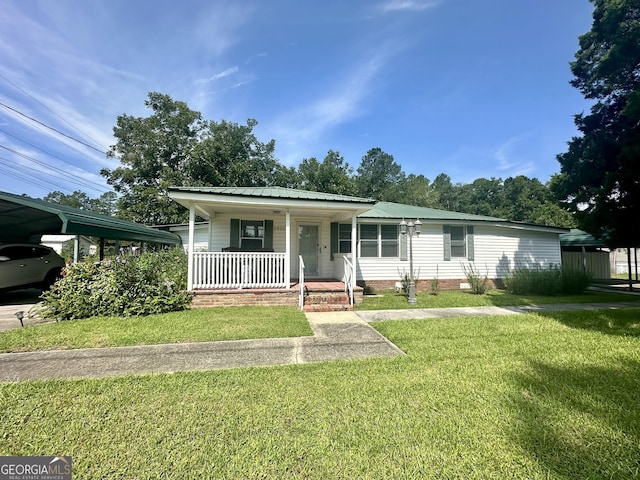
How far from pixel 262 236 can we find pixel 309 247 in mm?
1891

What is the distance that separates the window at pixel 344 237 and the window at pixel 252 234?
3.04 meters

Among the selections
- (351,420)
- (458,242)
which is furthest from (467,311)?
(351,420)

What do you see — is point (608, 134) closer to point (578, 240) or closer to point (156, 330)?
point (578, 240)

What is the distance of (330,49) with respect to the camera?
436 inches

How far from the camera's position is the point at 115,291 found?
20.4ft

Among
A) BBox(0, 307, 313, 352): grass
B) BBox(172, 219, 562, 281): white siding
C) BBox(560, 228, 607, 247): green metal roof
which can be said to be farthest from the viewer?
BBox(560, 228, 607, 247): green metal roof

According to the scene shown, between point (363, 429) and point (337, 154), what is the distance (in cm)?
3331

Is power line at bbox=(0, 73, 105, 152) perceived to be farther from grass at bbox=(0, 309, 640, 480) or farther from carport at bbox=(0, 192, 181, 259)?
grass at bbox=(0, 309, 640, 480)

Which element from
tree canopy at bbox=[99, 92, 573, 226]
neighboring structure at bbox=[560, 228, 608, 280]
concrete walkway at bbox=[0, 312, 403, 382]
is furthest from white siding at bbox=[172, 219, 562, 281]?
tree canopy at bbox=[99, 92, 573, 226]

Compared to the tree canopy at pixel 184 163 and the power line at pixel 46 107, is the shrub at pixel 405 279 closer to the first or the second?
the tree canopy at pixel 184 163

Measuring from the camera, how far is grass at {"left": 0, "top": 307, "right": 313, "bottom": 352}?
4.41 m

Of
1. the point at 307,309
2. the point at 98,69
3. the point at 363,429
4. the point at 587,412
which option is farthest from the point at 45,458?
the point at 98,69

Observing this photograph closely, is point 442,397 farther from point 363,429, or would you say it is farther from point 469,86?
point 469,86

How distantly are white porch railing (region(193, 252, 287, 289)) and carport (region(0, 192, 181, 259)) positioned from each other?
295 centimetres
